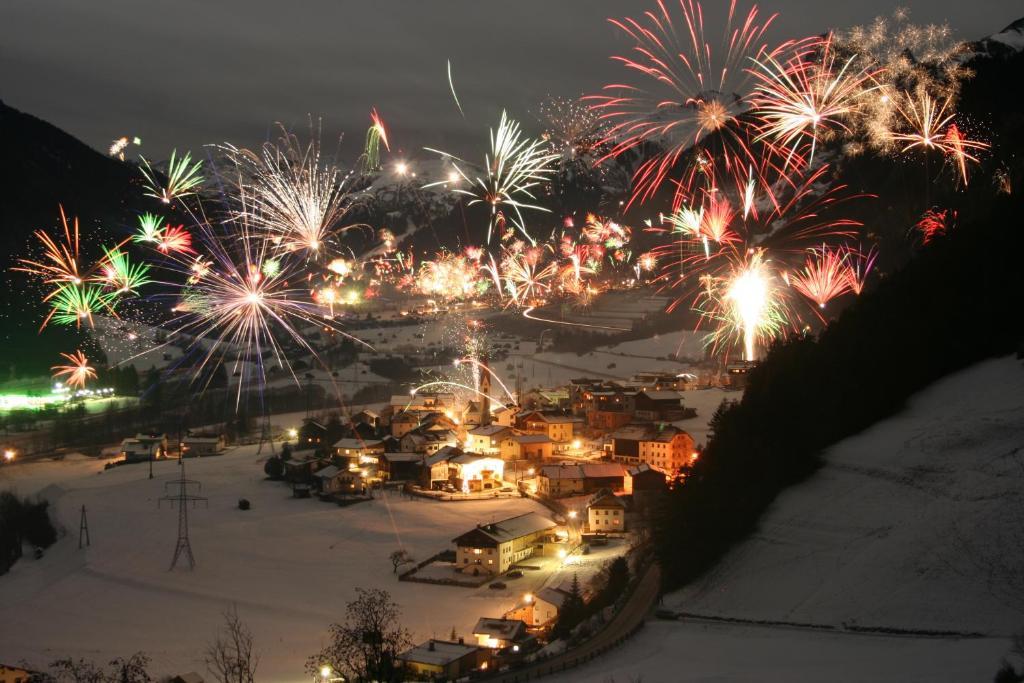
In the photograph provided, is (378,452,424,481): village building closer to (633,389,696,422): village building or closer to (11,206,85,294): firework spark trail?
(633,389,696,422): village building

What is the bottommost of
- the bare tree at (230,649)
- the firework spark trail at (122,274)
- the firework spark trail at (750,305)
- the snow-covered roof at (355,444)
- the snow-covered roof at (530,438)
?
the bare tree at (230,649)

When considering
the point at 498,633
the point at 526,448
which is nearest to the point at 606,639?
the point at 498,633

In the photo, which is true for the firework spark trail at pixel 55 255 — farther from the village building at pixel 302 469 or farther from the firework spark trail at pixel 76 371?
the village building at pixel 302 469

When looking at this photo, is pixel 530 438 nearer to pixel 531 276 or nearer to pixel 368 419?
pixel 368 419

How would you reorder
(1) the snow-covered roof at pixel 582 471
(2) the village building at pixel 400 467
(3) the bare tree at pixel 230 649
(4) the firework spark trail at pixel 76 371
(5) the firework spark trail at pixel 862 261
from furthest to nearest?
(4) the firework spark trail at pixel 76 371, (5) the firework spark trail at pixel 862 261, (2) the village building at pixel 400 467, (1) the snow-covered roof at pixel 582 471, (3) the bare tree at pixel 230 649

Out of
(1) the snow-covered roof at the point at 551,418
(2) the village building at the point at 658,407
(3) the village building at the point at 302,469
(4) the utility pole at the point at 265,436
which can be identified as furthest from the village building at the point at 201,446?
(2) the village building at the point at 658,407
